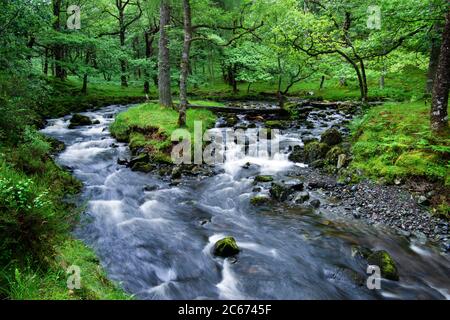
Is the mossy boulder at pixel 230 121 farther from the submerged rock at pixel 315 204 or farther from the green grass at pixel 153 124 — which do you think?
the submerged rock at pixel 315 204

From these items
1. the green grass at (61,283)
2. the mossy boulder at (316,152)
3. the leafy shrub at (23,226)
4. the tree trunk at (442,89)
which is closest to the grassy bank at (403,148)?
the tree trunk at (442,89)

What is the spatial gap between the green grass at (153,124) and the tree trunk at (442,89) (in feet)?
30.3

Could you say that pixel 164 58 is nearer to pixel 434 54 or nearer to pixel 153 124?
pixel 153 124

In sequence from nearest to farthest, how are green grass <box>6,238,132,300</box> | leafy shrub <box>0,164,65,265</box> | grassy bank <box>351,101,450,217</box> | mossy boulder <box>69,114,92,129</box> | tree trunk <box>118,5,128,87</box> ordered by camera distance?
green grass <box>6,238,132,300</box>
leafy shrub <box>0,164,65,265</box>
grassy bank <box>351,101,450,217</box>
mossy boulder <box>69,114,92,129</box>
tree trunk <box>118,5,128,87</box>

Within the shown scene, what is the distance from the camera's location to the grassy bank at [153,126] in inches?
537

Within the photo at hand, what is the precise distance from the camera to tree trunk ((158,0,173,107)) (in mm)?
16062

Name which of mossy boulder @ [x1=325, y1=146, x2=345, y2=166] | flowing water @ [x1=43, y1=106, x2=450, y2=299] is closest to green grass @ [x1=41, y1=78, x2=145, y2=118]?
flowing water @ [x1=43, y1=106, x2=450, y2=299]

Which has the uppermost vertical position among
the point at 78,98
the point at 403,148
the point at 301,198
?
the point at 78,98

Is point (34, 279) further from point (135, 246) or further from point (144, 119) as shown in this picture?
point (144, 119)

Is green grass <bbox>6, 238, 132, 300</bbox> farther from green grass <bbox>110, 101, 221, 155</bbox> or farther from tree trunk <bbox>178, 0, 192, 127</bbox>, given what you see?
tree trunk <bbox>178, 0, 192, 127</bbox>

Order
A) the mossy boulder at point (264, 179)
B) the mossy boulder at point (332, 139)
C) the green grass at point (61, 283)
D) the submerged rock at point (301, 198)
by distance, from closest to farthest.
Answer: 1. the green grass at point (61, 283)
2. the submerged rock at point (301, 198)
3. the mossy boulder at point (264, 179)
4. the mossy boulder at point (332, 139)

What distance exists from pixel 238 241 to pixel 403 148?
604cm

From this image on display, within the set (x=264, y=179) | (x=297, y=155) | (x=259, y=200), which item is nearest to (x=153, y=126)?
(x=264, y=179)

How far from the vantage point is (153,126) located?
49.4 feet
